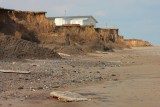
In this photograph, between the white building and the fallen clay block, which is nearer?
the fallen clay block

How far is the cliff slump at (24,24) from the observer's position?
50.0 metres

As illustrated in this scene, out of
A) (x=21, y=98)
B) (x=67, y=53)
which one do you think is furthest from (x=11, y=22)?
(x=21, y=98)

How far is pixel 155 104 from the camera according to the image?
9461mm

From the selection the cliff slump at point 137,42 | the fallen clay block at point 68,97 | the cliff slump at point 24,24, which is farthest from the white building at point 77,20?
the fallen clay block at point 68,97

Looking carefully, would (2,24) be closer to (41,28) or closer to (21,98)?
(41,28)

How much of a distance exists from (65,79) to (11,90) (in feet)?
12.1

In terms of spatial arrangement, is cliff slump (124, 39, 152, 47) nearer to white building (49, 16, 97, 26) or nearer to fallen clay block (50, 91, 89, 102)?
white building (49, 16, 97, 26)

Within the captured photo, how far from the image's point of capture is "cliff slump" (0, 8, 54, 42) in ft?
164

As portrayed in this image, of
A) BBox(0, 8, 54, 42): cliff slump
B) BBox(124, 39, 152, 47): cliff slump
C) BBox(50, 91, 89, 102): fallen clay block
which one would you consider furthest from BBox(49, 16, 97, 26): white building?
BBox(50, 91, 89, 102): fallen clay block

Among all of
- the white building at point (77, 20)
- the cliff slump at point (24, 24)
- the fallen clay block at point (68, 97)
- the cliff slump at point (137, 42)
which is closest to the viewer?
the fallen clay block at point (68, 97)

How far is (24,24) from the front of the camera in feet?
180

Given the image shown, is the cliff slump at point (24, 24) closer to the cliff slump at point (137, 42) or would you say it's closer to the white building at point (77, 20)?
the cliff slump at point (137, 42)

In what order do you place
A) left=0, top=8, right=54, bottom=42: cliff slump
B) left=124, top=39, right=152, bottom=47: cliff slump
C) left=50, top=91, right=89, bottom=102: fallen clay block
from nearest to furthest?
left=50, top=91, right=89, bottom=102: fallen clay block → left=0, top=8, right=54, bottom=42: cliff slump → left=124, top=39, right=152, bottom=47: cliff slump

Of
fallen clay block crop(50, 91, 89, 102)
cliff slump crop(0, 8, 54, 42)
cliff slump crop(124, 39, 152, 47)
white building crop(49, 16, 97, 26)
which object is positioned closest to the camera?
fallen clay block crop(50, 91, 89, 102)
